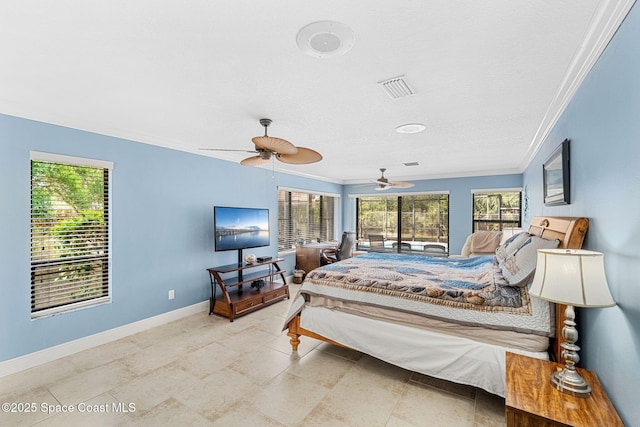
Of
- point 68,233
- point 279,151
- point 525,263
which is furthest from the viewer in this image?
point 68,233

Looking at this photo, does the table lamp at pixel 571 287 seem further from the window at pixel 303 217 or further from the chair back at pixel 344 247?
the window at pixel 303 217

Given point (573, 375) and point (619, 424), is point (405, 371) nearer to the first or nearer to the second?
point (573, 375)

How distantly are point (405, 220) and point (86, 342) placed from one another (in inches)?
247

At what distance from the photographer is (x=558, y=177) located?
2400 millimetres

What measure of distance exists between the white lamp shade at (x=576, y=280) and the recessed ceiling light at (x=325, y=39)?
1515mm

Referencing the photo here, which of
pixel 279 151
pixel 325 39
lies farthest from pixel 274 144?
pixel 325 39

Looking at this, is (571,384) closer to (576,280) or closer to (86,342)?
(576,280)

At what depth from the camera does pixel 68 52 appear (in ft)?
5.62

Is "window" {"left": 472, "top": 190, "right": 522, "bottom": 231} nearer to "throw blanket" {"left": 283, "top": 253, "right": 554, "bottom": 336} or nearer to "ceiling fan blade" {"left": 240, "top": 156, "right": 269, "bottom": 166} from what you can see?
"throw blanket" {"left": 283, "top": 253, "right": 554, "bottom": 336}

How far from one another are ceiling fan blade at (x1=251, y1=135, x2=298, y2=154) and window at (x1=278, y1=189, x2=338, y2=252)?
322 cm

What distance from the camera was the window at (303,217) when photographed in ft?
19.6

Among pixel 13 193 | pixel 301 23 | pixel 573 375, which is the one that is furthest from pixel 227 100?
pixel 573 375

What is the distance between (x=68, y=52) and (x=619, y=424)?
11.0 ft

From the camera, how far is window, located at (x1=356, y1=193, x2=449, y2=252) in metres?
6.58
